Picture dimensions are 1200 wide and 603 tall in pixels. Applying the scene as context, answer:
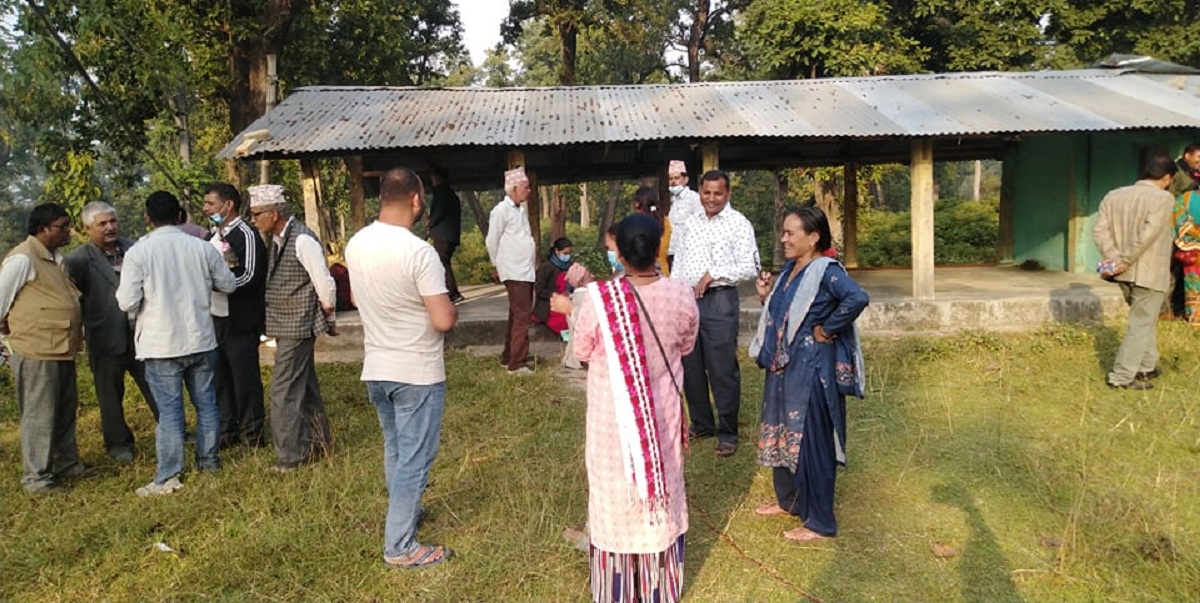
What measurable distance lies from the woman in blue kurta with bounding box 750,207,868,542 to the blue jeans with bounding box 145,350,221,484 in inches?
121

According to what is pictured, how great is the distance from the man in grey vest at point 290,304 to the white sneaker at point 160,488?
19.5 inches

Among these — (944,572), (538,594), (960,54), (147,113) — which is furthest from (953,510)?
(960,54)

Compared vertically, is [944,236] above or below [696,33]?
below

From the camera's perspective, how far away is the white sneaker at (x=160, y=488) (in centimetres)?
407

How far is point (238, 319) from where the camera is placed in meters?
4.56

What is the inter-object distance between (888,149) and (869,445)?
24.8 ft

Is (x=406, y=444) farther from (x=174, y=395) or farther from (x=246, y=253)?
(x=246, y=253)

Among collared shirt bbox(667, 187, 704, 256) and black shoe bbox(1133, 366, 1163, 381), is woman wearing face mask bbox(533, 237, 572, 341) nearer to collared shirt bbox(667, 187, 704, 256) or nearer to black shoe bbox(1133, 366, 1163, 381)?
collared shirt bbox(667, 187, 704, 256)

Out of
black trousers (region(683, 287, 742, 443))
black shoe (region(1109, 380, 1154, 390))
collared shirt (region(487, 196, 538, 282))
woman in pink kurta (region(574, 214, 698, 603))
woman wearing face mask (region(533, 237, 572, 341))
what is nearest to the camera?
woman in pink kurta (region(574, 214, 698, 603))

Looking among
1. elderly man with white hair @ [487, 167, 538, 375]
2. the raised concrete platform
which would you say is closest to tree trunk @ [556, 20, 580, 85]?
the raised concrete platform

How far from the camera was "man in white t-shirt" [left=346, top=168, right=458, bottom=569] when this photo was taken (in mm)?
2967

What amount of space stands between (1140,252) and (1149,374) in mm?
1127

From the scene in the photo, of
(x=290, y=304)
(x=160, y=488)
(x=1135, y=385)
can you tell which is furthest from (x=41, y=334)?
(x=1135, y=385)

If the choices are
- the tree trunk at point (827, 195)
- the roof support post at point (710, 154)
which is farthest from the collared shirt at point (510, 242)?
the tree trunk at point (827, 195)
